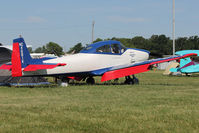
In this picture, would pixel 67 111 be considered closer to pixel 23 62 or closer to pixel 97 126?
pixel 97 126

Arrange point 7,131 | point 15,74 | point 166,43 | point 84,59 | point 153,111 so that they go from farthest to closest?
1. point 166,43
2. point 84,59
3. point 15,74
4. point 153,111
5. point 7,131

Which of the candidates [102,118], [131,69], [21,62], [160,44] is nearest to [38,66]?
[21,62]

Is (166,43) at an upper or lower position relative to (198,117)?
upper

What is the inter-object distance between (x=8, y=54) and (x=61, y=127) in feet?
42.9

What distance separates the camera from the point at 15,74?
13734mm

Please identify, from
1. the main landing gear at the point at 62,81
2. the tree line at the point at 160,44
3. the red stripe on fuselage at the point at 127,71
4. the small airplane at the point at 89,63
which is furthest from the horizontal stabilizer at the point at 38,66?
the tree line at the point at 160,44

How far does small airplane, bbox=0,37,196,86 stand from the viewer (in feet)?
45.2

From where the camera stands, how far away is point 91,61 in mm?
15273

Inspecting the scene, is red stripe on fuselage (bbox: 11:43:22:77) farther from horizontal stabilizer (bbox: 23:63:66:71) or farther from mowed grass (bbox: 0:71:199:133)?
mowed grass (bbox: 0:71:199:133)

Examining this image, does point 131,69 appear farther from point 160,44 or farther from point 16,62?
point 160,44

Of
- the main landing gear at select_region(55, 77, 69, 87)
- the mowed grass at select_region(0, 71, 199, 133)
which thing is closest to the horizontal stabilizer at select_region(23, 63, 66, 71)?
the main landing gear at select_region(55, 77, 69, 87)

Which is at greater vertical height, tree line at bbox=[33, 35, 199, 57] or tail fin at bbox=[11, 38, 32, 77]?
tree line at bbox=[33, 35, 199, 57]

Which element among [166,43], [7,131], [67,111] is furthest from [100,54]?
[166,43]

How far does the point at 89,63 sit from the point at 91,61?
0.15 metres
